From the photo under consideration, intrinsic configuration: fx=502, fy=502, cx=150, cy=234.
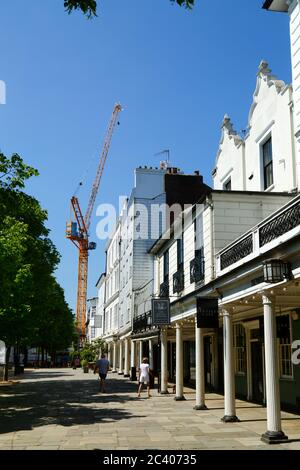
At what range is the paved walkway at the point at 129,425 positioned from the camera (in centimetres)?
1018

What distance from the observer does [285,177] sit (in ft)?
50.5

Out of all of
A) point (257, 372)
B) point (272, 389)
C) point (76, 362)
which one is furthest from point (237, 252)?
point (76, 362)

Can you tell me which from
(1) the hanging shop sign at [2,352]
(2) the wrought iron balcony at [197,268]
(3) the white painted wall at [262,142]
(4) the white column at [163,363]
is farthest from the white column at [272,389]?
(1) the hanging shop sign at [2,352]

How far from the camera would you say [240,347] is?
67.9 ft

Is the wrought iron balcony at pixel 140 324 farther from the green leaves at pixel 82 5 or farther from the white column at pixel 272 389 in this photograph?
the green leaves at pixel 82 5

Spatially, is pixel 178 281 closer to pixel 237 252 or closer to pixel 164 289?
pixel 164 289

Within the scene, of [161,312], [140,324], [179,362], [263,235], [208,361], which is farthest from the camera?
[140,324]

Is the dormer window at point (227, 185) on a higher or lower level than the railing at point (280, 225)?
higher

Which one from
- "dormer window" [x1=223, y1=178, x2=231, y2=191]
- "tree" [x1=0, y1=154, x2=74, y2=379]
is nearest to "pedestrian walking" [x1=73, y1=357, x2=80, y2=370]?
"tree" [x1=0, y1=154, x2=74, y2=379]

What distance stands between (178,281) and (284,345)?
593cm

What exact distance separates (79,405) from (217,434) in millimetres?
7912

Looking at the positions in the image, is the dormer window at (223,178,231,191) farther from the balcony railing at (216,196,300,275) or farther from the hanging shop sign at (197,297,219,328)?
the hanging shop sign at (197,297,219,328)

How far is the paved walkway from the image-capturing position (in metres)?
10.2

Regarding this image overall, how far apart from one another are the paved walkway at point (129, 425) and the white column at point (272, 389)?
24 cm
